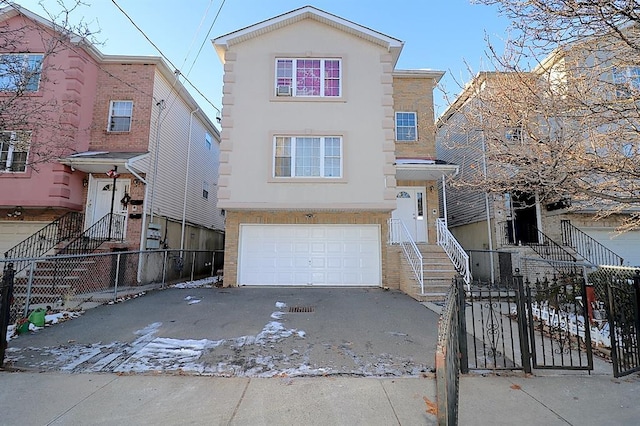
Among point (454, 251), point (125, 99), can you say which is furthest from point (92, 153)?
point (454, 251)

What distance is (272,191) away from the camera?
11289 millimetres

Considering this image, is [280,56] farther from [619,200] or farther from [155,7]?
[619,200]

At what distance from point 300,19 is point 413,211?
8.33 metres

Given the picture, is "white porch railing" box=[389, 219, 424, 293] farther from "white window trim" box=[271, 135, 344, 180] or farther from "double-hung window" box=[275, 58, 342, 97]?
"double-hung window" box=[275, 58, 342, 97]

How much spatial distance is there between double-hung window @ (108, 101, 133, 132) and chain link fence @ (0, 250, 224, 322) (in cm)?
525

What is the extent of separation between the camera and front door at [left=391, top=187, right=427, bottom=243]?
532 inches

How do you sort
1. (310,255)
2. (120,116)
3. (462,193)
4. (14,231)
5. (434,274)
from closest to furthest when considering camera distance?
(434,274) → (310,255) → (14,231) → (120,116) → (462,193)

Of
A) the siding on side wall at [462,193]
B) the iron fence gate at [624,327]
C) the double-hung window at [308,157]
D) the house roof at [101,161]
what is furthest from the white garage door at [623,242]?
the house roof at [101,161]

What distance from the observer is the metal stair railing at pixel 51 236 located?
12.2m

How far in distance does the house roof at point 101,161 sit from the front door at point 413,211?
390 inches

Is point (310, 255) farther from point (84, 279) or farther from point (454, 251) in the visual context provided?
point (84, 279)

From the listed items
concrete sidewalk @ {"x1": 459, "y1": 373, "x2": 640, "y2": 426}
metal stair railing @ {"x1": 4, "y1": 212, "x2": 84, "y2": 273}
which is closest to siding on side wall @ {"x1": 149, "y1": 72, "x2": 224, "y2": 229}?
metal stair railing @ {"x1": 4, "y1": 212, "x2": 84, "y2": 273}

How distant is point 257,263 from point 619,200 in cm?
963

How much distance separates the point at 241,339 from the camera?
5676 mm
